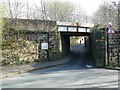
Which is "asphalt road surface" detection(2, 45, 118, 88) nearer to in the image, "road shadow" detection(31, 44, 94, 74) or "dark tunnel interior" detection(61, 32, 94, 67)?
"road shadow" detection(31, 44, 94, 74)

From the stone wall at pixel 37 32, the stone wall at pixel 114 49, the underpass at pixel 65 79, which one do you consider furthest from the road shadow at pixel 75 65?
the stone wall at pixel 37 32

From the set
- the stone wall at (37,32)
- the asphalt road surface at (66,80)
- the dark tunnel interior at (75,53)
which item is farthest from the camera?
the dark tunnel interior at (75,53)

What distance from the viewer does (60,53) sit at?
31.2m

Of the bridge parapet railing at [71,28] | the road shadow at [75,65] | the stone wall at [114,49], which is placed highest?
the bridge parapet railing at [71,28]

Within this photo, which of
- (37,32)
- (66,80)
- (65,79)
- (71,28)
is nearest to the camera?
(66,80)

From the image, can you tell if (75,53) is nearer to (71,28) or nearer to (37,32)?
(71,28)

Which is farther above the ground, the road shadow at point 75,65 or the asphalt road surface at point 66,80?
the asphalt road surface at point 66,80

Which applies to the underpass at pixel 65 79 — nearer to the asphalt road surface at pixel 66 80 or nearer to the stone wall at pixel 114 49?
the asphalt road surface at pixel 66 80

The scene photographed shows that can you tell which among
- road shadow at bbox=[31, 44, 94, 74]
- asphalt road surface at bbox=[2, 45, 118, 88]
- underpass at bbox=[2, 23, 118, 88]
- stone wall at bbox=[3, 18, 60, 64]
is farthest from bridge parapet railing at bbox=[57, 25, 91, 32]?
asphalt road surface at bbox=[2, 45, 118, 88]

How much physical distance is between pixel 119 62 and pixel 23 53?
10382mm

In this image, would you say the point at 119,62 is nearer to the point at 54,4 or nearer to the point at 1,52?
the point at 1,52

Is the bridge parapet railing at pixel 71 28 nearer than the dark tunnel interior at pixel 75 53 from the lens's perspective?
No

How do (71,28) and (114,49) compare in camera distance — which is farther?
(71,28)

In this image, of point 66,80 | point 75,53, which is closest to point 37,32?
point 75,53
